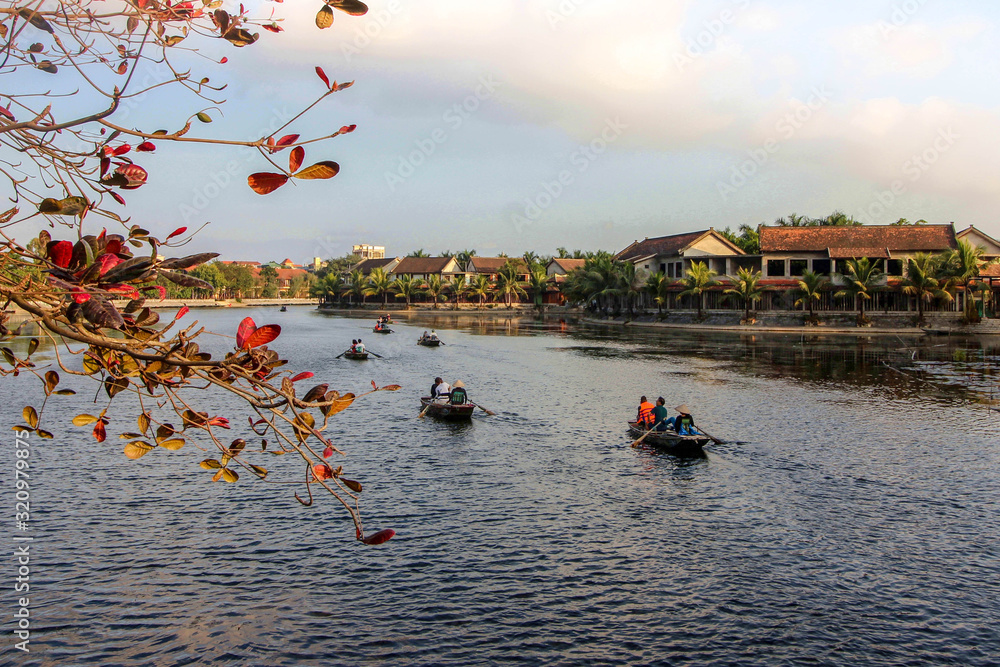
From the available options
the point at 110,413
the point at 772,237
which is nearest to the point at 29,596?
the point at 110,413

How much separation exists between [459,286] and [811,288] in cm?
6210

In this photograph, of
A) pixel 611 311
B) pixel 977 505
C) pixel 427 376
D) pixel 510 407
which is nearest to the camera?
pixel 977 505

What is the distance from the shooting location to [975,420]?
25219 mm

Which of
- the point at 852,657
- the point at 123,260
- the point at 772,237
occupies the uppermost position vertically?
the point at 772,237

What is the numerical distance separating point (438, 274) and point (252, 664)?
109 metres

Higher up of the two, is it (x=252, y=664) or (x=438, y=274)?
(x=438, y=274)

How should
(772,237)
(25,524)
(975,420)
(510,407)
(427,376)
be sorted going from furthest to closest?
(772,237) → (427,376) → (510,407) → (975,420) → (25,524)

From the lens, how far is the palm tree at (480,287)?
112125 mm

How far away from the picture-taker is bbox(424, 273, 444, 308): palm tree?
370 ft

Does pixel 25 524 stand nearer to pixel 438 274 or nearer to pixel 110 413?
pixel 110 413

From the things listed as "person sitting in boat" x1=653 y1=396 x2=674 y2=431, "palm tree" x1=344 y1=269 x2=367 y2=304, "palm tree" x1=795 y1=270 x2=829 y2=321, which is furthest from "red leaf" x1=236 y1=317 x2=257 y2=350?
"palm tree" x1=344 y1=269 x2=367 y2=304

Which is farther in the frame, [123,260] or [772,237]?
[772,237]

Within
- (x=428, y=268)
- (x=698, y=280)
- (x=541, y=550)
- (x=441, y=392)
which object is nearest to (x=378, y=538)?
(x=541, y=550)

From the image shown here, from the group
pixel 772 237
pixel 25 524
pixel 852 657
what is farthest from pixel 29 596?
pixel 772 237
